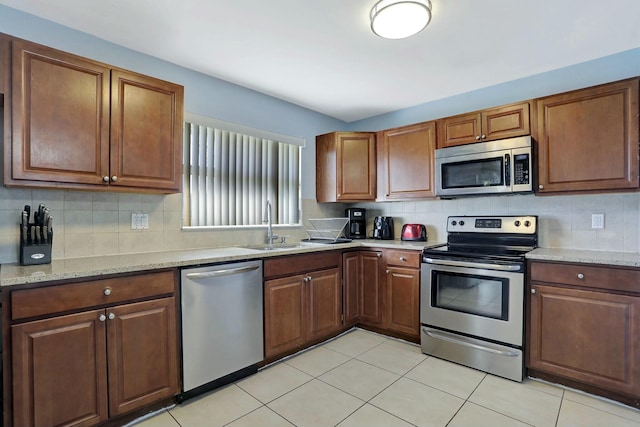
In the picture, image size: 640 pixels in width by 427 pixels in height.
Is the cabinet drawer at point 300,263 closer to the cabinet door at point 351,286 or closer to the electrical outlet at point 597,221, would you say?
the cabinet door at point 351,286

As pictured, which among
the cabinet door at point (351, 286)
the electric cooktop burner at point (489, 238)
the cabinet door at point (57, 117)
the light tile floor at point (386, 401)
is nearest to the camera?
the cabinet door at point (57, 117)

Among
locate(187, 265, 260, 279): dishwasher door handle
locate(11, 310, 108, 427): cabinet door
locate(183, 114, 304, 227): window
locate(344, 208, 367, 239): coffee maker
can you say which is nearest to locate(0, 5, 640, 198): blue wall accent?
locate(183, 114, 304, 227): window

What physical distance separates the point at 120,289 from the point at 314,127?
2637 mm

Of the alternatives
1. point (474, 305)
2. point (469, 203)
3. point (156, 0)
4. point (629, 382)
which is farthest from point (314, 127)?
point (629, 382)

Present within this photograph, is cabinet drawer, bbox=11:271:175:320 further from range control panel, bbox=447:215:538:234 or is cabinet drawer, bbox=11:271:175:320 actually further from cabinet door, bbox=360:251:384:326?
range control panel, bbox=447:215:538:234

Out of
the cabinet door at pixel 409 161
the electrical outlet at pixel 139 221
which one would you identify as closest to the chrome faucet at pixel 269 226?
the electrical outlet at pixel 139 221

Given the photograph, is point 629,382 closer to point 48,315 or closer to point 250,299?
point 250,299

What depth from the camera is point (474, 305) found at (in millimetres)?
2475

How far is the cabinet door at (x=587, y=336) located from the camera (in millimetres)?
1928

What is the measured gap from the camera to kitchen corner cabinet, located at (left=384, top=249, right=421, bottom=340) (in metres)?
2.84

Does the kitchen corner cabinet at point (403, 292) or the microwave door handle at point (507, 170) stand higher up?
the microwave door handle at point (507, 170)

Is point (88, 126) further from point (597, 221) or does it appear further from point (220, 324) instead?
point (597, 221)

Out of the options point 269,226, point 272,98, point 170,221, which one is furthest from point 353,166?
point 170,221

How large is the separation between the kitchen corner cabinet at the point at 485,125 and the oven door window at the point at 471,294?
120 cm
